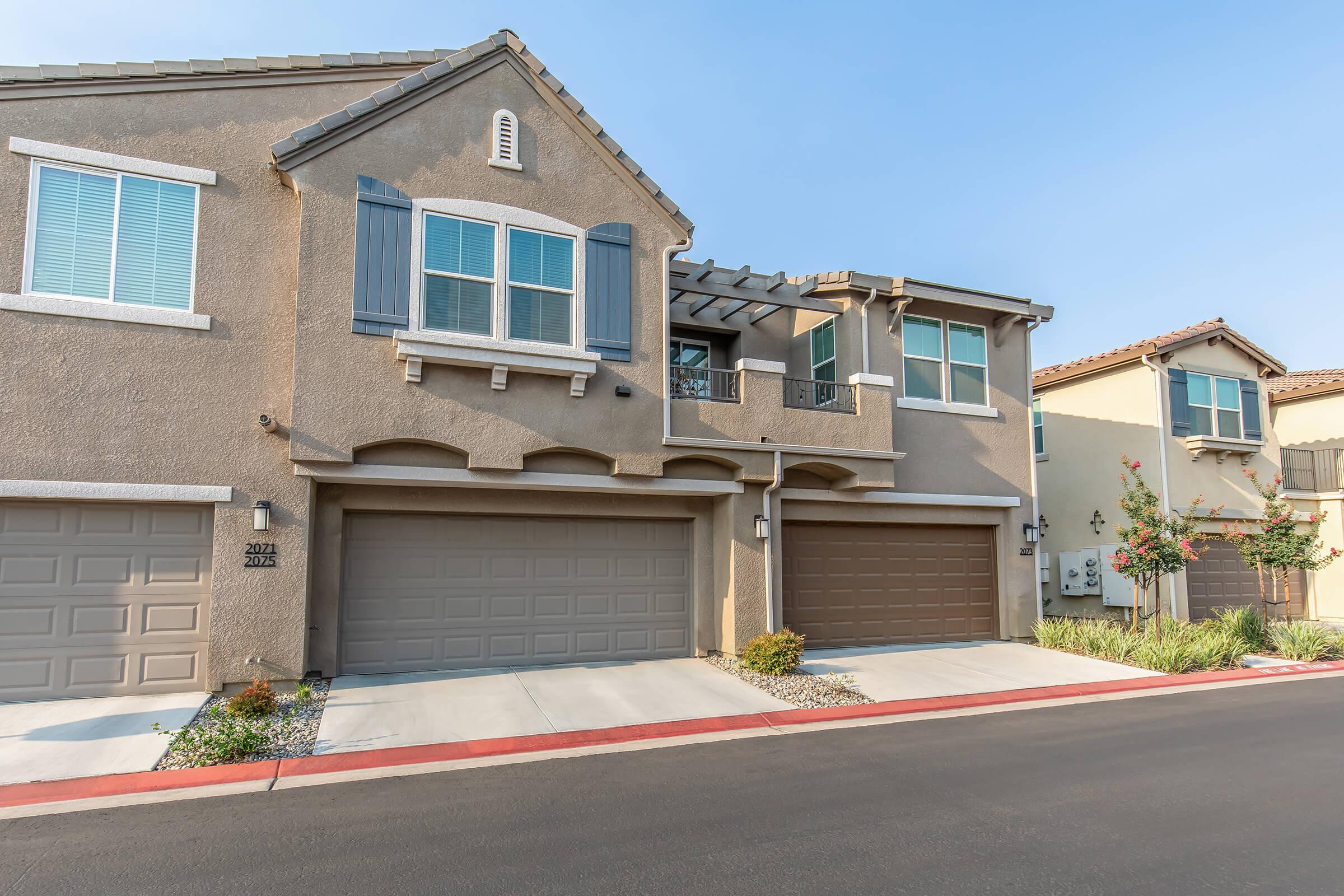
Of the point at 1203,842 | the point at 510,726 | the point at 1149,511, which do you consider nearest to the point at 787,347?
the point at 1149,511

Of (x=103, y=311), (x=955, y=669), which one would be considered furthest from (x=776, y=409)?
(x=103, y=311)

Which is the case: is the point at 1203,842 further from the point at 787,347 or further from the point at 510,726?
the point at 787,347

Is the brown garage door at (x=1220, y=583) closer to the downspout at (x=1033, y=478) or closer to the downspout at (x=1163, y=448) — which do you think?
Answer: the downspout at (x=1163, y=448)

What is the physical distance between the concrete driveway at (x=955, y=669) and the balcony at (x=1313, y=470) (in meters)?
11.2

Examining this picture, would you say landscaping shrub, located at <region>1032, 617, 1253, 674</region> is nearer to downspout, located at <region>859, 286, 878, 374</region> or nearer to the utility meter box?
the utility meter box

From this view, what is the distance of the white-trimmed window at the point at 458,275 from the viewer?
10.1 meters

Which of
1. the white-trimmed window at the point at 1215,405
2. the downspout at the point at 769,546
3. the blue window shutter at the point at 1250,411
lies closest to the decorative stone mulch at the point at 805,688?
the downspout at the point at 769,546

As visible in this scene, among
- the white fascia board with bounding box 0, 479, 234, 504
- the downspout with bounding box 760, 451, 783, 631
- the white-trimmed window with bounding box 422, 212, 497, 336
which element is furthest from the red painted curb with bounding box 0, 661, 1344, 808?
the white-trimmed window with bounding box 422, 212, 497, 336

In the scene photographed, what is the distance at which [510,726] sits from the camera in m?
8.29

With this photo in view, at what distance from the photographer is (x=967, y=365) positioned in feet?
48.3

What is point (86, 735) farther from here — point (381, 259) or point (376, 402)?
point (381, 259)

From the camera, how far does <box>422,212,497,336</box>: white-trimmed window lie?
10.1 metres

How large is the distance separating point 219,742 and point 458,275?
598 centimetres

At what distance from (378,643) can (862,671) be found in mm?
6769
